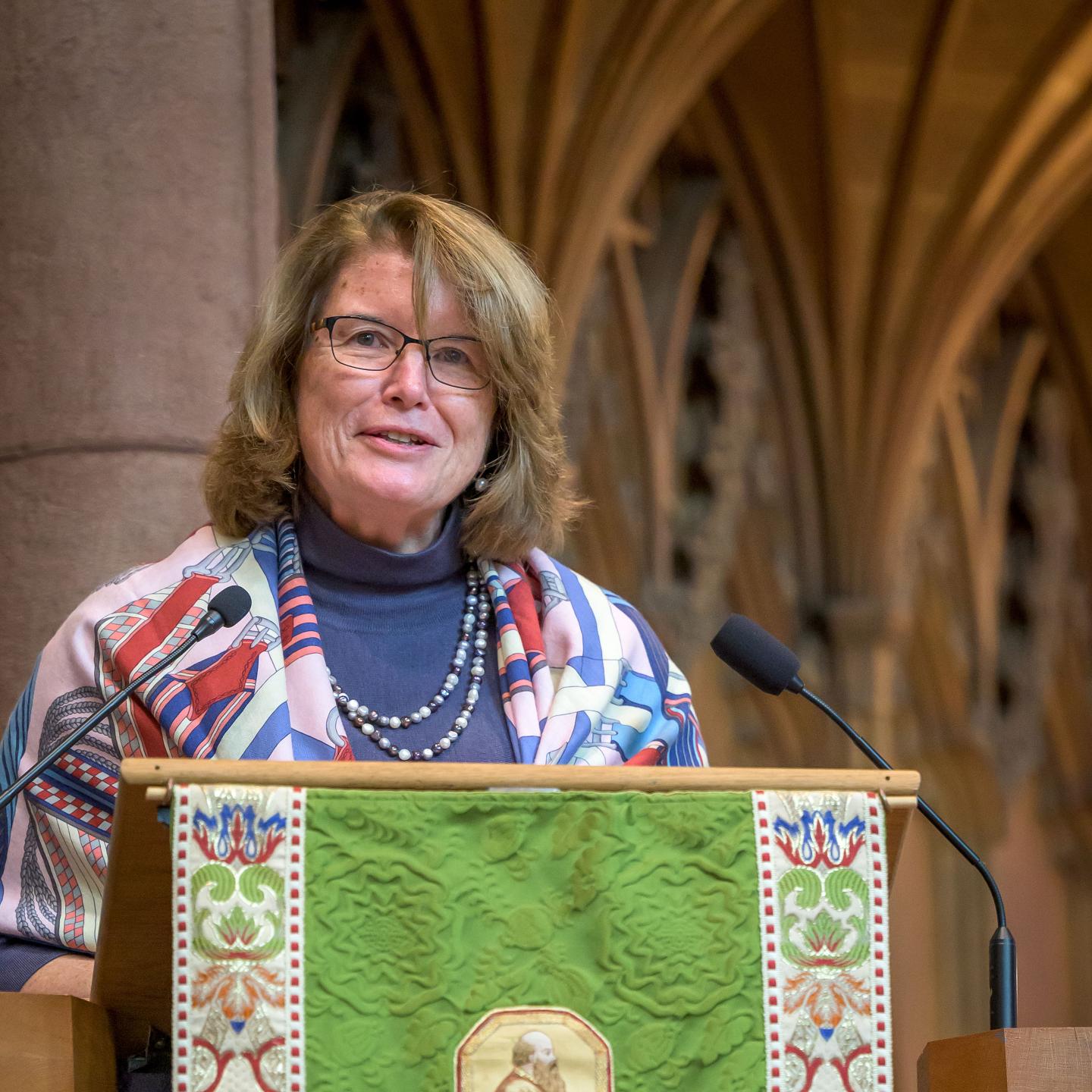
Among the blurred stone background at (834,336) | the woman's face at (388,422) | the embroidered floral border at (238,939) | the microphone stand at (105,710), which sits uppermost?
the blurred stone background at (834,336)

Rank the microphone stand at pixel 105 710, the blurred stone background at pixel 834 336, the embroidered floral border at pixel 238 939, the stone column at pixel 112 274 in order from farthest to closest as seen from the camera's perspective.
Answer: the blurred stone background at pixel 834 336 < the stone column at pixel 112 274 < the microphone stand at pixel 105 710 < the embroidered floral border at pixel 238 939

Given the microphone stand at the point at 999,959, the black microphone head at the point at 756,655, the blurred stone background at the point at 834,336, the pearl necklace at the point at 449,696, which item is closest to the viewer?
the microphone stand at the point at 999,959

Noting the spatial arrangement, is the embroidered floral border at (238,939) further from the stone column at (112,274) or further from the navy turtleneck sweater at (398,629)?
the stone column at (112,274)

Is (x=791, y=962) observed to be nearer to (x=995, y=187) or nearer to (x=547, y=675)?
(x=547, y=675)

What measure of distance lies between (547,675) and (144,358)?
1.32 meters

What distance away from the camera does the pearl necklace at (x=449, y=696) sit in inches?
93.0

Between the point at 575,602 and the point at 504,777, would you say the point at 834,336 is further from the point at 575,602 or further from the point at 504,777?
the point at 504,777

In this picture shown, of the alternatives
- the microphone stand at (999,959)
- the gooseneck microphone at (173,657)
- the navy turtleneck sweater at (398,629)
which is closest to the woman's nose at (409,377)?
the navy turtleneck sweater at (398,629)

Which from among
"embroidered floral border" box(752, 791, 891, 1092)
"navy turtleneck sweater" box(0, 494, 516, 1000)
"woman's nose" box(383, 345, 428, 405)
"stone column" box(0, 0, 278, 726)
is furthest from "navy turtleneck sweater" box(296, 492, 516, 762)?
"stone column" box(0, 0, 278, 726)

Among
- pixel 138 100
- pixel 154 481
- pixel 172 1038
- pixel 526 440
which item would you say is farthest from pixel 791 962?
pixel 138 100

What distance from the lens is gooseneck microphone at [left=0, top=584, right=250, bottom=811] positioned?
196 cm

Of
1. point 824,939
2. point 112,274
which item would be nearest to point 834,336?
point 112,274

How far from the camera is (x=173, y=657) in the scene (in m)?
2.05

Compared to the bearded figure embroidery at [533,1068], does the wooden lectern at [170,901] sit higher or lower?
higher
